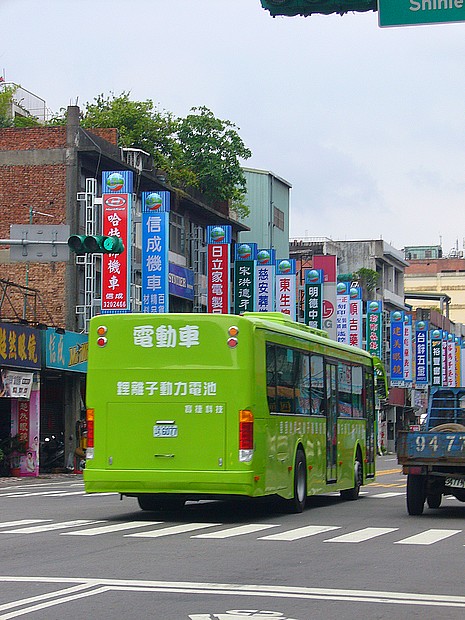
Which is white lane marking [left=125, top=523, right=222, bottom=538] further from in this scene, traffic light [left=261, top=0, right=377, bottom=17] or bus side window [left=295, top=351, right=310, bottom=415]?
traffic light [left=261, top=0, right=377, bottom=17]

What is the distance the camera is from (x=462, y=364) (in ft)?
330

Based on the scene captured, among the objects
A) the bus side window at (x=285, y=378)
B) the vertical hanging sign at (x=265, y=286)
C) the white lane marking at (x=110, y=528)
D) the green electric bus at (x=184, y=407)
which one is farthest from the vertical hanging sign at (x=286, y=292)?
the white lane marking at (x=110, y=528)

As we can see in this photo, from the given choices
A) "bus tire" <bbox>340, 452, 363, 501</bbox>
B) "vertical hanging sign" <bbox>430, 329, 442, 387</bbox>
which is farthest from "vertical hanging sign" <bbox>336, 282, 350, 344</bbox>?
"bus tire" <bbox>340, 452, 363, 501</bbox>

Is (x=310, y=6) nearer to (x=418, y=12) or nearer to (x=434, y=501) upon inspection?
(x=418, y=12)

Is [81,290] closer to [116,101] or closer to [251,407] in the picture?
[116,101]

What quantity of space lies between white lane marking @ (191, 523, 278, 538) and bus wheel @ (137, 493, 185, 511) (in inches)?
99.6

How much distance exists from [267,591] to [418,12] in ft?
21.2

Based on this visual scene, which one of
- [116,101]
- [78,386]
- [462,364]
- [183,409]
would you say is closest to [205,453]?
[183,409]

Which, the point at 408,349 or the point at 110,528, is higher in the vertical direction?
the point at 408,349

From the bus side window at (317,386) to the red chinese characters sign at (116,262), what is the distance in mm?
19533

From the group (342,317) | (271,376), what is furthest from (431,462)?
(342,317)

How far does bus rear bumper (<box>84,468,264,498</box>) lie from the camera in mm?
18016

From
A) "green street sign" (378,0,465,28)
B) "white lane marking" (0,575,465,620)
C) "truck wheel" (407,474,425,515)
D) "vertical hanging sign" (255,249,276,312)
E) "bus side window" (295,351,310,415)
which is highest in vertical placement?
"vertical hanging sign" (255,249,276,312)

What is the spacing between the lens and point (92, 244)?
24328 millimetres
